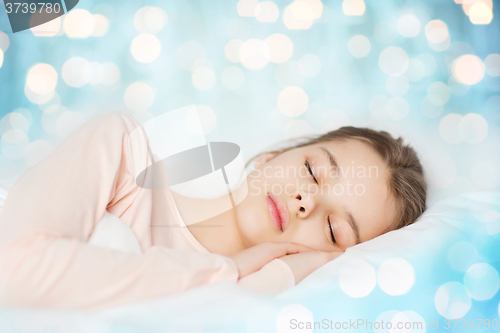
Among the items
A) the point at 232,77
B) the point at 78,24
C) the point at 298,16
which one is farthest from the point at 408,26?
the point at 78,24

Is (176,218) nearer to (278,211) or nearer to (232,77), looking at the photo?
(278,211)

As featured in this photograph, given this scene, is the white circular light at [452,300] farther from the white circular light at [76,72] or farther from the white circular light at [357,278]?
the white circular light at [76,72]

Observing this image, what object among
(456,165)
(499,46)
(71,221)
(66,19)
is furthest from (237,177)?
(499,46)

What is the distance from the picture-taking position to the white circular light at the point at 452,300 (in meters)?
0.62

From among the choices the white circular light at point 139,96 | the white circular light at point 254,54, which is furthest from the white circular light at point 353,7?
the white circular light at point 139,96

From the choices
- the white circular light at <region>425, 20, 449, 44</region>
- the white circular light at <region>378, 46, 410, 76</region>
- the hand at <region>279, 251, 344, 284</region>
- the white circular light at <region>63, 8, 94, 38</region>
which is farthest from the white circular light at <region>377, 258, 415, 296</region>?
the white circular light at <region>63, 8, 94, 38</region>

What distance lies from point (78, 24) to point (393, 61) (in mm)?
1327

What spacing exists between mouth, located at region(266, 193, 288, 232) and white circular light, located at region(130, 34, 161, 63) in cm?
92

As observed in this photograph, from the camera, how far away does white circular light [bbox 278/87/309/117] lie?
1.52 m

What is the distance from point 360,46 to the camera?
4.97ft

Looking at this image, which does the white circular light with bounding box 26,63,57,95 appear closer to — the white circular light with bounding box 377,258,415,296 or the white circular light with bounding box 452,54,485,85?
the white circular light with bounding box 377,258,415,296

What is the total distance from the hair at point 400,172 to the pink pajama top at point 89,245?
0.47 metres

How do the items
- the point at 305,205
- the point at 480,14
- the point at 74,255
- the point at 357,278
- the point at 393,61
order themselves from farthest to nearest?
1. the point at 393,61
2. the point at 480,14
3. the point at 305,205
4. the point at 357,278
5. the point at 74,255

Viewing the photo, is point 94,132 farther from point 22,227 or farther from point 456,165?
point 456,165
